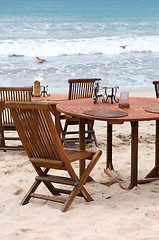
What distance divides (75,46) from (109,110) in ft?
61.8

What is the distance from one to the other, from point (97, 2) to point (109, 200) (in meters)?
36.4

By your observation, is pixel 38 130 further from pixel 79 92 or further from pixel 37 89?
pixel 37 89

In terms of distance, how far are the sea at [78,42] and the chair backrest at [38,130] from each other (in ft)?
4.35

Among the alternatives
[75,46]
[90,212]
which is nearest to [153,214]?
[90,212]

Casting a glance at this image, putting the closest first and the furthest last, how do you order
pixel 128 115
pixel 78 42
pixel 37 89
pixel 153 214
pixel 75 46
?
pixel 153 214 < pixel 128 115 < pixel 37 89 < pixel 75 46 < pixel 78 42

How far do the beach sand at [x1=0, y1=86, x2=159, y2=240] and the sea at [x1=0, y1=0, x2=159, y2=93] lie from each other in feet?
3.83

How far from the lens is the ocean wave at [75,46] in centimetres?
2030

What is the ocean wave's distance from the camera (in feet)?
66.6

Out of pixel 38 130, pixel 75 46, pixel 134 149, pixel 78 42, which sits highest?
pixel 38 130

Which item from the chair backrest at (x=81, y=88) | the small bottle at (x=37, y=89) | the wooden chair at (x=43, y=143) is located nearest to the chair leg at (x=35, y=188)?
the wooden chair at (x=43, y=143)

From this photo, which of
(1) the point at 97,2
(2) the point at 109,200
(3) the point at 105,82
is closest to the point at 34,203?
(2) the point at 109,200

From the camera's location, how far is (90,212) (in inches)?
119

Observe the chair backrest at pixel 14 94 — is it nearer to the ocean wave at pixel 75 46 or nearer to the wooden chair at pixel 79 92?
the wooden chair at pixel 79 92

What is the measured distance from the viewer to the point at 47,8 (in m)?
34.8
